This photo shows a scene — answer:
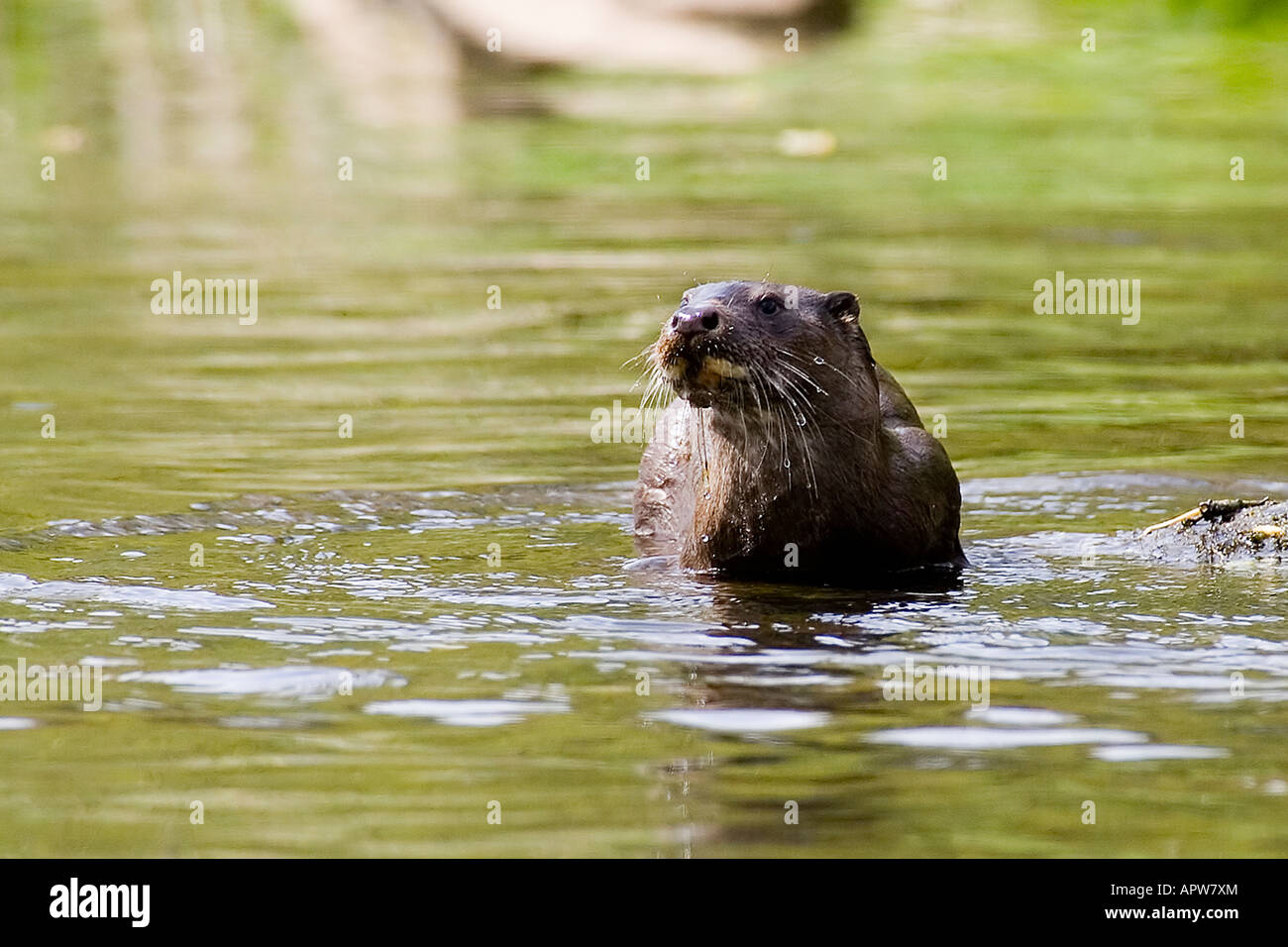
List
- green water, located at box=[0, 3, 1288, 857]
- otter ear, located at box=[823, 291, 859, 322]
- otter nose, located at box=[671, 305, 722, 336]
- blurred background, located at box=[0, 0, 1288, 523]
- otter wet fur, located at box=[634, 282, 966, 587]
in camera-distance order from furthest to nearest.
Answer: blurred background, located at box=[0, 0, 1288, 523]
otter ear, located at box=[823, 291, 859, 322]
otter wet fur, located at box=[634, 282, 966, 587]
otter nose, located at box=[671, 305, 722, 336]
green water, located at box=[0, 3, 1288, 857]

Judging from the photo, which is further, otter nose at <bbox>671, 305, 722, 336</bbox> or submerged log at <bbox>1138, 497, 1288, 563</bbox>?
submerged log at <bbox>1138, 497, 1288, 563</bbox>

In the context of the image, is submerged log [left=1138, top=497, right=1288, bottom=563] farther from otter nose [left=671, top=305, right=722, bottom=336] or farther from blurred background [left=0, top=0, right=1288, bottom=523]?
otter nose [left=671, top=305, right=722, bottom=336]

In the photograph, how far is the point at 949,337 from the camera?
451 inches

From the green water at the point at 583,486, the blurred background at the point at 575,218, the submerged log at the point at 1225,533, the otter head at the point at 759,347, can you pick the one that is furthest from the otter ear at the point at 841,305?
the blurred background at the point at 575,218

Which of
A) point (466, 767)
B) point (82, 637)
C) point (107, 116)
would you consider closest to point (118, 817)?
point (466, 767)

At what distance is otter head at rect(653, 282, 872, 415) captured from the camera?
6641mm

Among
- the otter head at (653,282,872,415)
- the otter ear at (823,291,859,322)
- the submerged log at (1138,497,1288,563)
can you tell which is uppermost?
the otter ear at (823,291,859,322)

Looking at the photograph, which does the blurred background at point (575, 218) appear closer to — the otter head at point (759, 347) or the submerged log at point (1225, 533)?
the submerged log at point (1225, 533)

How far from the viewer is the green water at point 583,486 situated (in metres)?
4.84

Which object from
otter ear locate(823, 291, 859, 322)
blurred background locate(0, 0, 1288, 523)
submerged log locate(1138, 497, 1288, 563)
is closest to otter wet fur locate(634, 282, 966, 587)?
otter ear locate(823, 291, 859, 322)

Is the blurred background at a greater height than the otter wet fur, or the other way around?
the blurred background

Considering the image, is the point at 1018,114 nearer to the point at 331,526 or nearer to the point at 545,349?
the point at 545,349

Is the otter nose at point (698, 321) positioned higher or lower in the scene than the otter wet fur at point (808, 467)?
higher

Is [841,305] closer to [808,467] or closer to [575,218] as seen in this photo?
[808,467]
